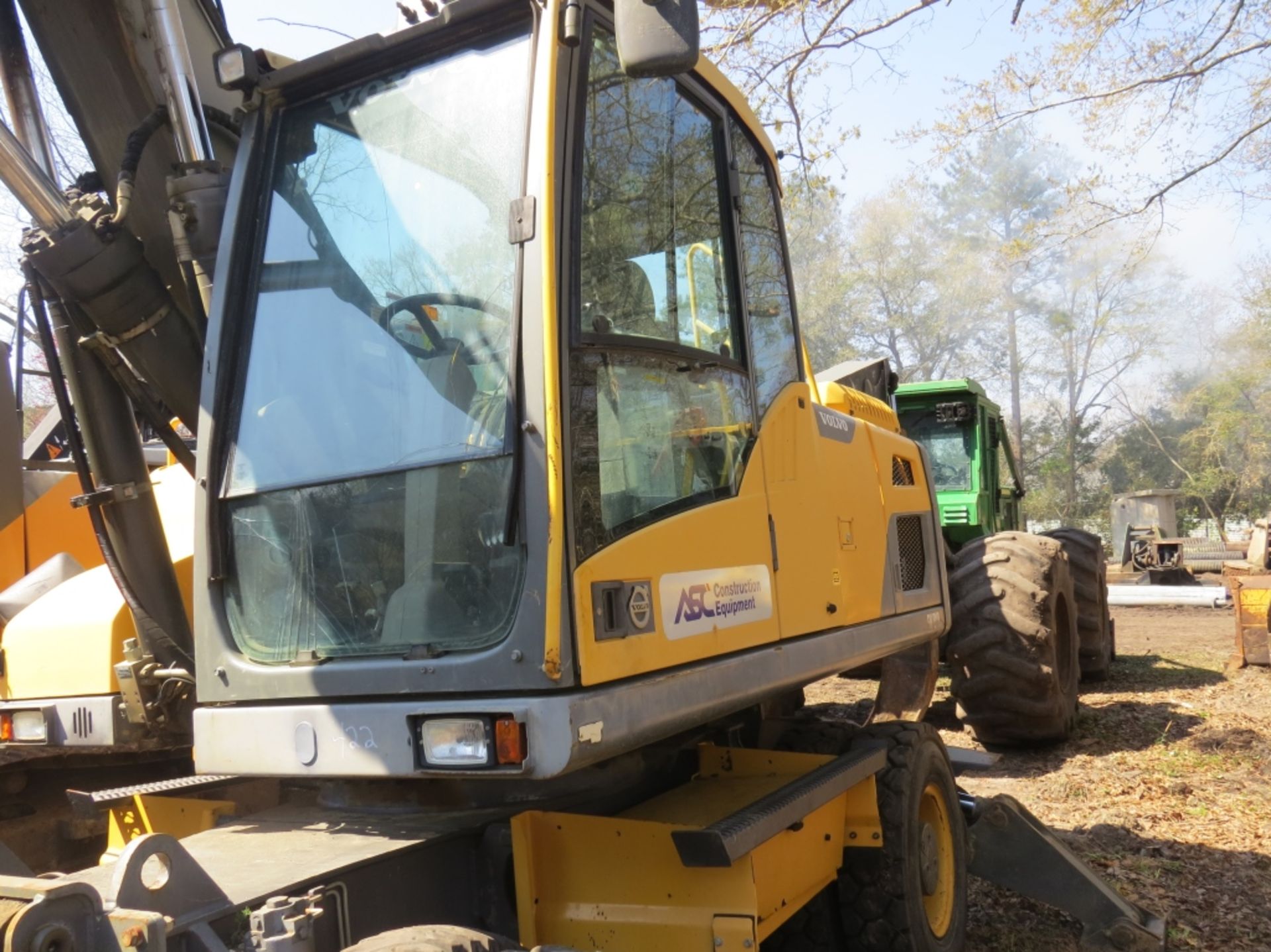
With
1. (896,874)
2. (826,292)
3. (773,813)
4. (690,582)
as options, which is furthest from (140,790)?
(826,292)

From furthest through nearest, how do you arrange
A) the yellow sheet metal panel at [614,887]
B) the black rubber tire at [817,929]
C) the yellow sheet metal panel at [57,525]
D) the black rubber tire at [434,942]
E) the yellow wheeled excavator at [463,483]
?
the yellow sheet metal panel at [57,525] < the black rubber tire at [817,929] < the yellow sheet metal panel at [614,887] < the yellow wheeled excavator at [463,483] < the black rubber tire at [434,942]

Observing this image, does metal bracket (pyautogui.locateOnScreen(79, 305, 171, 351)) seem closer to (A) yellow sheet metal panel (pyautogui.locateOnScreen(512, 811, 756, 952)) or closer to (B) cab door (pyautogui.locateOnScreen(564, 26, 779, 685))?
(B) cab door (pyautogui.locateOnScreen(564, 26, 779, 685))

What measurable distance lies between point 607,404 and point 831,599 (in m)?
1.34

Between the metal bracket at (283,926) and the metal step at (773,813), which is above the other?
the metal bracket at (283,926)

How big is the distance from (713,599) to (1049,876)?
7.88 ft

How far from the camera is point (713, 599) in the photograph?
2.99 m

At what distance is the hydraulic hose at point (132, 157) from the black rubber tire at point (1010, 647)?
5.24 meters

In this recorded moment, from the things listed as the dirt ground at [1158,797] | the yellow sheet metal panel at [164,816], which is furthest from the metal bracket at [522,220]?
the dirt ground at [1158,797]

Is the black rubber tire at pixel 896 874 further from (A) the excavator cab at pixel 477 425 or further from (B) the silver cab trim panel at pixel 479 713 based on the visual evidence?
(B) the silver cab trim panel at pixel 479 713

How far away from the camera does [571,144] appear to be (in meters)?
2.74

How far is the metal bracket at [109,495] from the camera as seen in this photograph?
3494 mm

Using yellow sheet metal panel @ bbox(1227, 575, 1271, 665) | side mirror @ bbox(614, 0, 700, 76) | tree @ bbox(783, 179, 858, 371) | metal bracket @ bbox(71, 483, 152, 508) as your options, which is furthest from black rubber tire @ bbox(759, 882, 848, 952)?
tree @ bbox(783, 179, 858, 371)

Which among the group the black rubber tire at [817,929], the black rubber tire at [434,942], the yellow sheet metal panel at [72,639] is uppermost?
the yellow sheet metal panel at [72,639]

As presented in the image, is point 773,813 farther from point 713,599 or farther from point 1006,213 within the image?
point 1006,213
